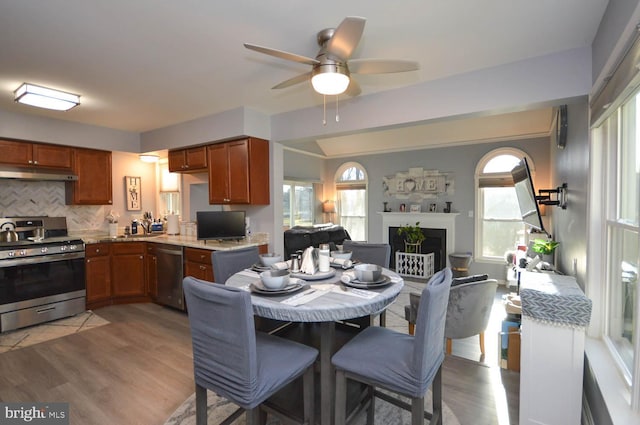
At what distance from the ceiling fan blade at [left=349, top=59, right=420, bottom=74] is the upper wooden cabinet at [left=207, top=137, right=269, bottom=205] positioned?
2.08 m

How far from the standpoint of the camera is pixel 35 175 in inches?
152

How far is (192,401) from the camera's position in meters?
2.19

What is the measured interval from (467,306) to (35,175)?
5.10 meters

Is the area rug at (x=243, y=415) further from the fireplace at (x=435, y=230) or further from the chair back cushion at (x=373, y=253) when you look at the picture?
the fireplace at (x=435, y=230)

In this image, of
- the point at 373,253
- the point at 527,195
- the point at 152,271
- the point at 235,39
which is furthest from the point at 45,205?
the point at 527,195

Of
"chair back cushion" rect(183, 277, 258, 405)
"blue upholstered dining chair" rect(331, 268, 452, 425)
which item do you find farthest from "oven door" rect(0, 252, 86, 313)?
"blue upholstered dining chair" rect(331, 268, 452, 425)

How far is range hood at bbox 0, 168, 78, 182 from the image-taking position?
3.66 meters

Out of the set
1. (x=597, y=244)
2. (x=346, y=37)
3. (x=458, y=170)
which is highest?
(x=346, y=37)

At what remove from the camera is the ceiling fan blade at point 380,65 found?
6.04 feet

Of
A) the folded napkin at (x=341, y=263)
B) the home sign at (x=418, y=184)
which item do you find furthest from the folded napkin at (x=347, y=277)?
the home sign at (x=418, y=184)

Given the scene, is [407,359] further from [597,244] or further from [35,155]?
[35,155]

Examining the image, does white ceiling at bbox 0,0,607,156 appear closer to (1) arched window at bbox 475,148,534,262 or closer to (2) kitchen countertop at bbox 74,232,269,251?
(2) kitchen countertop at bbox 74,232,269,251

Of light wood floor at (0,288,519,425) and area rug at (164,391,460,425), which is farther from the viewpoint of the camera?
light wood floor at (0,288,519,425)

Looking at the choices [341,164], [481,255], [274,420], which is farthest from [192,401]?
[341,164]
